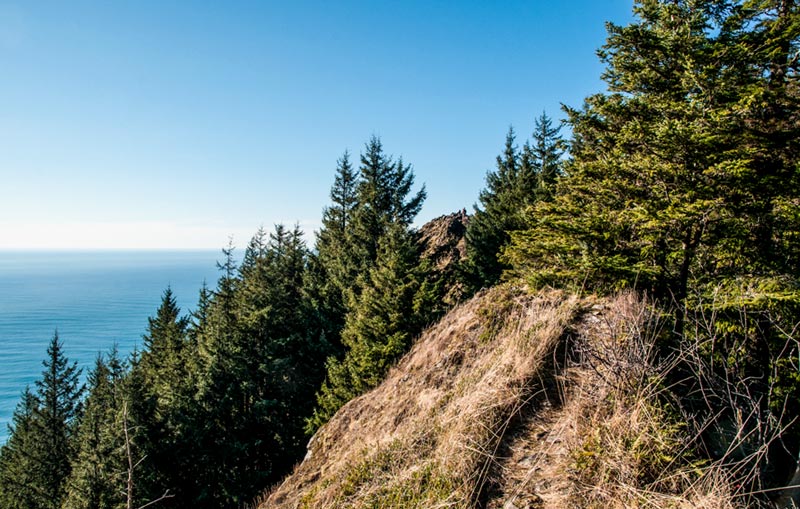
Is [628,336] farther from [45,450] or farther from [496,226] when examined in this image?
[45,450]

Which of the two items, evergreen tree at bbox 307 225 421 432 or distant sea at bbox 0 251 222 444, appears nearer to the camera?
evergreen tree at bbox 307 225 421 432

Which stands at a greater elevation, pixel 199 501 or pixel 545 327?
pixel 545 327

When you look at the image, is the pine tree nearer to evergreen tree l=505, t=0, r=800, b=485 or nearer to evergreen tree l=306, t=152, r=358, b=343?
evergreen tree l=306, t=152, r=358, b=343

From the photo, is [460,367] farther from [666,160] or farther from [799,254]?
[799,254]

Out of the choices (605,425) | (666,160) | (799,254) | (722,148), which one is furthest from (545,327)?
(799,254)

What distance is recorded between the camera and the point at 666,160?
654 centimetres

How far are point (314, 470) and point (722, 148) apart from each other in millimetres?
9428

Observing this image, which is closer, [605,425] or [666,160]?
[605,425]

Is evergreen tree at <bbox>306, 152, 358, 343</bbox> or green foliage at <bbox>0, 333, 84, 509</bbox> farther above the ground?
evergreen tree at <bbox>306, 152, 358, 343</bbox>

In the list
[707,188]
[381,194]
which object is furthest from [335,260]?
[707,188]

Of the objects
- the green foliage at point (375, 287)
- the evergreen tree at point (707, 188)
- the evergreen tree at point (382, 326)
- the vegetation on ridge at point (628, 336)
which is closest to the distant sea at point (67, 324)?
the green foliage at point (375, 287)

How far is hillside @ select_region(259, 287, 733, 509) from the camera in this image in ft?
10.0

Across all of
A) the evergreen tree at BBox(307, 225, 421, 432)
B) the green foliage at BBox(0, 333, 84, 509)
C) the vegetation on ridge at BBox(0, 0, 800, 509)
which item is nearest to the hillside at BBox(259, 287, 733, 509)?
the vegetation on ridge at BBox(0, 0, 800, 509)

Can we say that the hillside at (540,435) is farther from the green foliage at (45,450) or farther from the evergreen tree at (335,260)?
the green foliage at (45,450)
